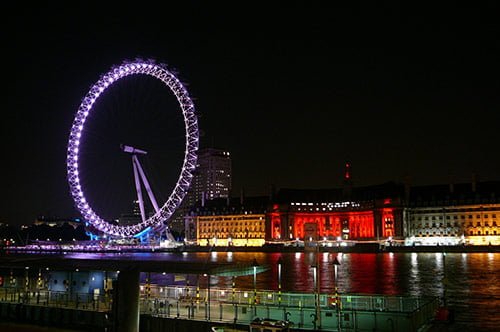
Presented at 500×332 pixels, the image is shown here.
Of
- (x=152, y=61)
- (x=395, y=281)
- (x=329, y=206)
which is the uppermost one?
(x=152, y=61)

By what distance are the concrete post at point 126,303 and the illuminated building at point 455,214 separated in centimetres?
14896

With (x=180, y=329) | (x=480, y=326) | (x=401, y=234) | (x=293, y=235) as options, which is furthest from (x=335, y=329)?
(x=293, y=235)

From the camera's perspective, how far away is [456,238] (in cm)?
16675

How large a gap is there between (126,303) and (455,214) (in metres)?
158

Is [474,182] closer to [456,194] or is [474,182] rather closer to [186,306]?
[456,194]

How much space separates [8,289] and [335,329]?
24698mm

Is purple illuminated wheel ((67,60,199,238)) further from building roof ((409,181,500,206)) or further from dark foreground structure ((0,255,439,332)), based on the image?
building roof ((409,181,500,206))

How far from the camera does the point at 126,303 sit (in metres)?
26.7

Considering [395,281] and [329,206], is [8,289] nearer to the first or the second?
[395,281]

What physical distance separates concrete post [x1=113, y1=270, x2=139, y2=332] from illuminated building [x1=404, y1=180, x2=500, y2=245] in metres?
149

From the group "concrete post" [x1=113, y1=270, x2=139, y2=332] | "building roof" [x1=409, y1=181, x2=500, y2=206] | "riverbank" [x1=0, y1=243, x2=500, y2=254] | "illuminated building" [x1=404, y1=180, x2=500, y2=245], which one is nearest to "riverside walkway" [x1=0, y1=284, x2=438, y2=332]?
"concrete post" [x1=113, y1=270, x2=139, y2=332]

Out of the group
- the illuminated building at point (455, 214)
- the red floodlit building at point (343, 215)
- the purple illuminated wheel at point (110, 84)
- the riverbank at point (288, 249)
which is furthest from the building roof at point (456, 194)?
the purple illuminated wheel at point (110, 84)

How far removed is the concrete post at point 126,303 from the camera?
26.5m

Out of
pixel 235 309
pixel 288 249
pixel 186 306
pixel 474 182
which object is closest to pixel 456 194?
pixel 474 182
